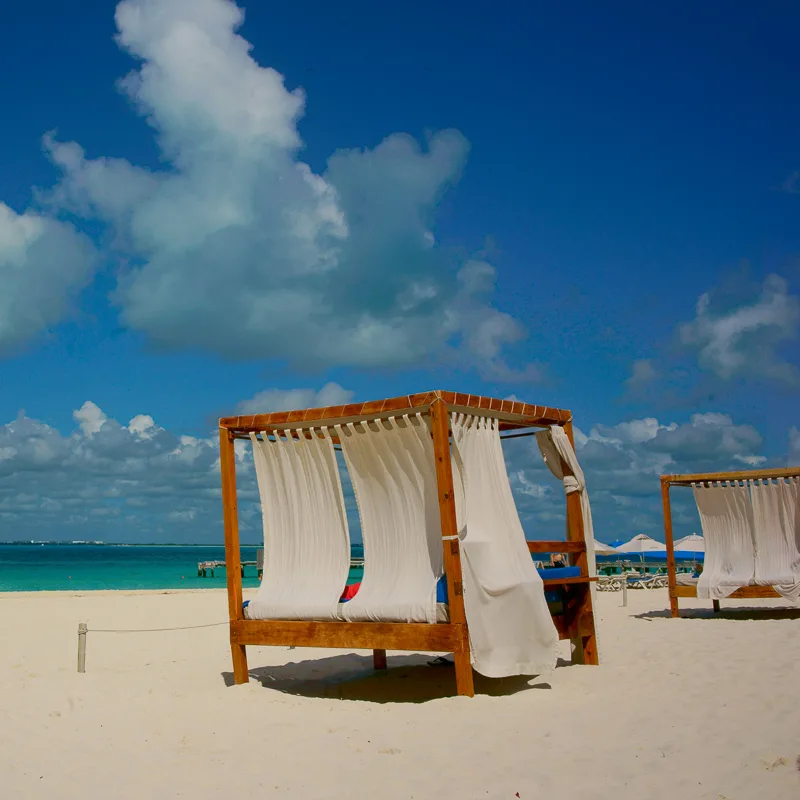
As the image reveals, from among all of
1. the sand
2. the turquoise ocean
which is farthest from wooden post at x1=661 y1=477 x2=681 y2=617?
the turquoise ocean

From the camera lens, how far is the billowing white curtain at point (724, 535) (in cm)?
1163

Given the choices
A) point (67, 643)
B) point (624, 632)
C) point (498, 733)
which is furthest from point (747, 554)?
point (67, 643)

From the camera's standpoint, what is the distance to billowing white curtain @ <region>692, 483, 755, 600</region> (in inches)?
458

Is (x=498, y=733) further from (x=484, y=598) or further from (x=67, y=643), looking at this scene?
(x=67, y=643)

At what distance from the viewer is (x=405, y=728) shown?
5277mm

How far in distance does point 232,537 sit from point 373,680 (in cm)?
183

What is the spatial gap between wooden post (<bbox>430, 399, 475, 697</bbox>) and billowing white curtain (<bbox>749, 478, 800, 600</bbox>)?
7020 millimetres

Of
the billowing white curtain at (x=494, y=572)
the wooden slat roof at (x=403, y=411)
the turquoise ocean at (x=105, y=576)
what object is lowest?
the turquoise ocean at (x=105, y=576)

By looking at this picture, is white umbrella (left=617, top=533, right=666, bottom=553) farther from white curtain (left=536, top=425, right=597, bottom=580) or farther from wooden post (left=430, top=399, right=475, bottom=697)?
wooden post (left=430, top=399, right=475, bottom=697)

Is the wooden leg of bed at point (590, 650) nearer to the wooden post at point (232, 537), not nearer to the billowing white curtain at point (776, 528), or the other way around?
the wooden post at point (232, 537)

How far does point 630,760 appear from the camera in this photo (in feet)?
14.2

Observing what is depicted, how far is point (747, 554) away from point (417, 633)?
744 cm

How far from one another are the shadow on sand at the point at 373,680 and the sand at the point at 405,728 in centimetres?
2

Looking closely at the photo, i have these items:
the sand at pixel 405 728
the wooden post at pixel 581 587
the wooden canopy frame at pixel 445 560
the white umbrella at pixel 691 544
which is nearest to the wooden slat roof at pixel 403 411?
the wooden canopy frame at pixel 445 560
